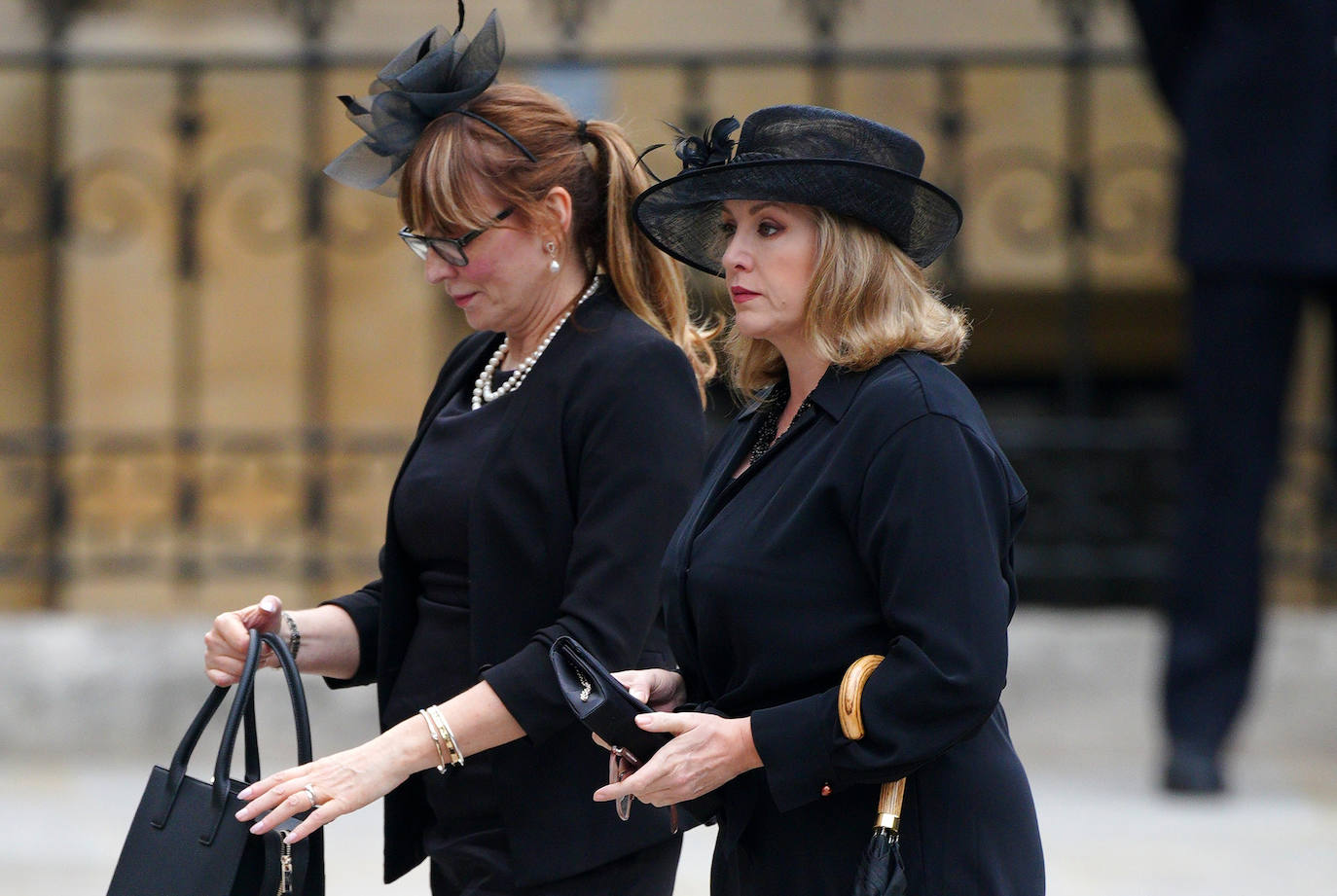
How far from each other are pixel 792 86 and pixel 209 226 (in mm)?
2426

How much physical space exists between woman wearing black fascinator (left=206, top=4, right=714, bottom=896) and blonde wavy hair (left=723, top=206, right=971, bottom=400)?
0.44 metres

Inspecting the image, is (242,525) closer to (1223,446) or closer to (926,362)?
(1223,446)

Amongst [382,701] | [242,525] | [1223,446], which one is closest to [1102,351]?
[1223,446]

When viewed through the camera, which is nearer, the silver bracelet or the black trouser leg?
the silver bracelet

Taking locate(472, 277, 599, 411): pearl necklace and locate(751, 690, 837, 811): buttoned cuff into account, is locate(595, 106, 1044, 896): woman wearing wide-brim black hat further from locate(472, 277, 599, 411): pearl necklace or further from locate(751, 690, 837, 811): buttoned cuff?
locate(472, 277, 599, 411): pearl necklace

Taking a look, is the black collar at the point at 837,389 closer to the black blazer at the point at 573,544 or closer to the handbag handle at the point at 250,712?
the black blazer at the point at 573,544

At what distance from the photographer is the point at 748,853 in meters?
2.31

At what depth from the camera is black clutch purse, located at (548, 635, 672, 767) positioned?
7.22 feet

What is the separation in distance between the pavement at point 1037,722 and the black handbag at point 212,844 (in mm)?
3177

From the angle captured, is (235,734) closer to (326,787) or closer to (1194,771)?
(326,787)

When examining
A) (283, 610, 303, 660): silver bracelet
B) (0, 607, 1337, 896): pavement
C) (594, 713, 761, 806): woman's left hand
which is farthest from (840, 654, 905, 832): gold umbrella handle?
(0, 607, 1337, 896): pavement

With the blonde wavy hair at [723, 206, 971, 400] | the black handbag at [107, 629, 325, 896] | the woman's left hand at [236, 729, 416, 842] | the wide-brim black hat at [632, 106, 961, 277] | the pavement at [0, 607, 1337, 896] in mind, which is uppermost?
the wide-brim black hat at [632, 106, 961, 277]

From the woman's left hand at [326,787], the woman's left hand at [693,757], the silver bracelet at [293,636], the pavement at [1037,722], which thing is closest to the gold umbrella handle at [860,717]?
the woman's left hand at [693,757]

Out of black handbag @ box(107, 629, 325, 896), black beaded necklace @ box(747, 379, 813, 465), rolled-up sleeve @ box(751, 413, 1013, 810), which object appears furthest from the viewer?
black beaded necklace @ box(747, 379, 813, 465)
